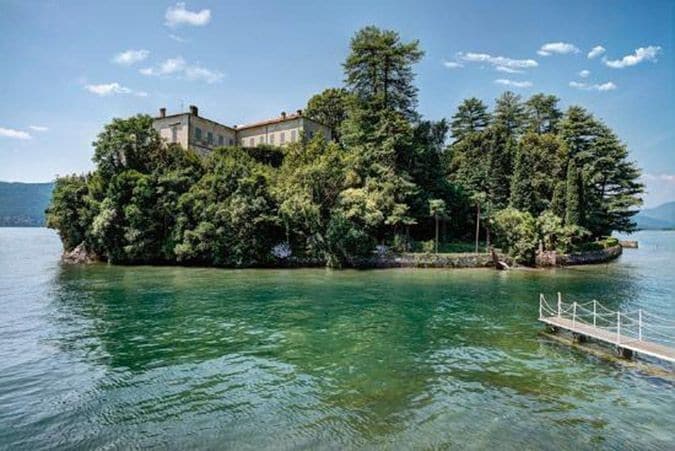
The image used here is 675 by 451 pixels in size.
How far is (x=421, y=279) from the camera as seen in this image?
35.7m

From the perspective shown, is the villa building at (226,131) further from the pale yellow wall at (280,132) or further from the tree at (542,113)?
the tree at (542,113)

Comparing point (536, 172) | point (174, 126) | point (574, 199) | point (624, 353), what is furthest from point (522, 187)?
point (174, 126)

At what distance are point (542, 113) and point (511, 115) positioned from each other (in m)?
5.73

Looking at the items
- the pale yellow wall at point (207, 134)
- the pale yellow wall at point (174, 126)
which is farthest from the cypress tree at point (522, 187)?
the pale yellow wall at point (174, 126)

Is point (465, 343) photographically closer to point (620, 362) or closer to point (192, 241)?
point (620, 362)

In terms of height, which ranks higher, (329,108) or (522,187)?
(329,108)

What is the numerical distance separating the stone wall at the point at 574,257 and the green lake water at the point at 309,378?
794 inches

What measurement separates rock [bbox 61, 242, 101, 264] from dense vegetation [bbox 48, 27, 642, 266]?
3.49 ft

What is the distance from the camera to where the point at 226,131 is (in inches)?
2559

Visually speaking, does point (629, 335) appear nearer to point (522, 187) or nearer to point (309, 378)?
point (309, 378)

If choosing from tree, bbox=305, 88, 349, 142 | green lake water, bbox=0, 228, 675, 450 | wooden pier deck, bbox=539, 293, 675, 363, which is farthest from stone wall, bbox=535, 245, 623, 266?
tree, bbox=305, 88, 349, 142

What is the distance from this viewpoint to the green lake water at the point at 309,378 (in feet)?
31.7

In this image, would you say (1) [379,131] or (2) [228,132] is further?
(2) [228,132]

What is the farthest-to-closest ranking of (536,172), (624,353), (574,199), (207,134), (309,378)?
(207,134), (536,172), (574,199), (624,353), (309,378)
